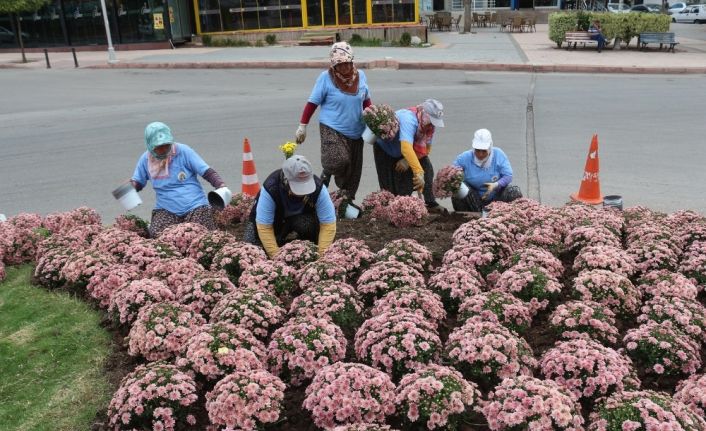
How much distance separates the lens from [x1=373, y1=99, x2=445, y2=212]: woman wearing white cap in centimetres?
611

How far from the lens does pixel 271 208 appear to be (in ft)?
16.6

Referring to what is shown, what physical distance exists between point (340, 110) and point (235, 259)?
7.60 ft

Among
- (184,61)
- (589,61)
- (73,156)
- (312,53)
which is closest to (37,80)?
(184,61)

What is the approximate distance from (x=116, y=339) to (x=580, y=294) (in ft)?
10.0

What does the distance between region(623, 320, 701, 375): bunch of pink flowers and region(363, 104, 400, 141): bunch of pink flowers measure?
317 cm

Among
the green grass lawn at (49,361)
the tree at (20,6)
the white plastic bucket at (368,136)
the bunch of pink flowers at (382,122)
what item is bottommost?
the green grass lawn at (49,361)

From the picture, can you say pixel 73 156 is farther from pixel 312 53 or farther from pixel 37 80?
pixel 312 53

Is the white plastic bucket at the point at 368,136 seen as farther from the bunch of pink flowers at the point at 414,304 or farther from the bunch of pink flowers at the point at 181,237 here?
the bunch of pink flowers at the point at 414,304

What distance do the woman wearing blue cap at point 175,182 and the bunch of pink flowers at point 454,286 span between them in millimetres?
2454

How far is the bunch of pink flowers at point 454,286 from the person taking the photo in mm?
4102

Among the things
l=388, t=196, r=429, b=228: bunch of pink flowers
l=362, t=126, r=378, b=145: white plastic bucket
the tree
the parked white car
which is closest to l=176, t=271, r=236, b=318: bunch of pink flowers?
l=388, t=196, r=429, b=228: bunch of pink flowers

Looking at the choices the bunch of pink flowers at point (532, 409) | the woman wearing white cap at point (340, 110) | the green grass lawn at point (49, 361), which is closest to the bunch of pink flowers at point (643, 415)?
the bunch of pink flowers at point (532, 409)

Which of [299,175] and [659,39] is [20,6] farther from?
[299,175]

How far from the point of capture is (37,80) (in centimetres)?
2022
